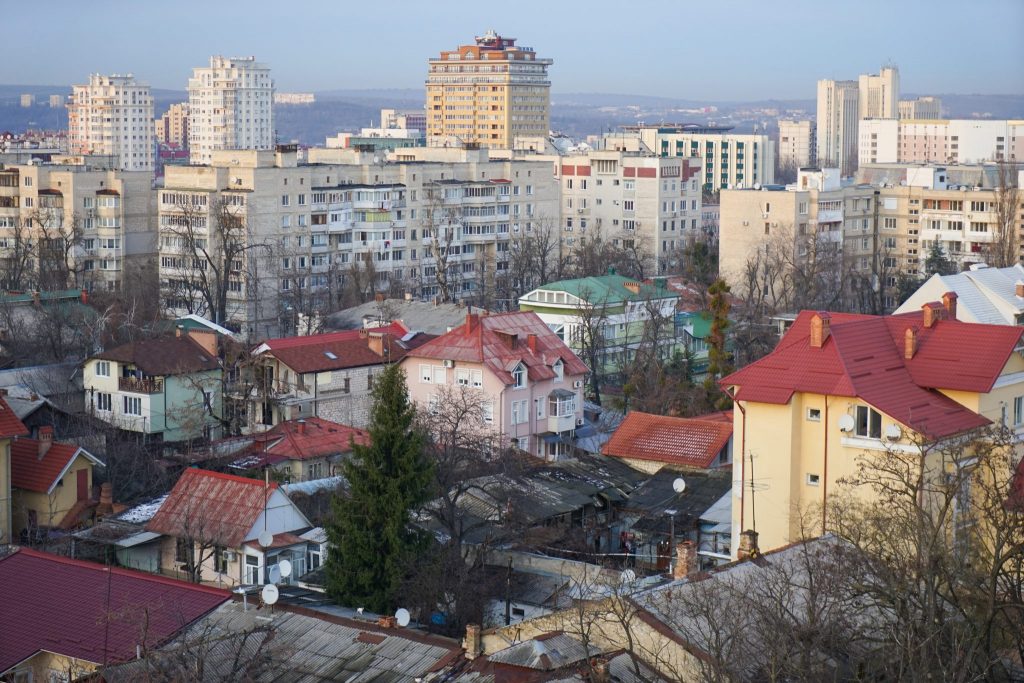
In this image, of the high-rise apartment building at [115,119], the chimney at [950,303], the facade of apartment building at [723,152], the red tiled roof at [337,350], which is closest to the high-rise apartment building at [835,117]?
the facade of apartment building at [723,152]

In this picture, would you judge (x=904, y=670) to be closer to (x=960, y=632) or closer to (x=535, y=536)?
(x=960, y=632)

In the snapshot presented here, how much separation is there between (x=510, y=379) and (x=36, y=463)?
997 centimetres

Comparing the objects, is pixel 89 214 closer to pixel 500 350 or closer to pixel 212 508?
pixel 500 350

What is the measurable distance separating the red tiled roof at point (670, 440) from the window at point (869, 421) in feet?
19.5

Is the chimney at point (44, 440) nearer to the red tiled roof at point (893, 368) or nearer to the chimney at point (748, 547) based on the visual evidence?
the red tiled roof at point (893, 368)

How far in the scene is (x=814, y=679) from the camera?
15.9 metres

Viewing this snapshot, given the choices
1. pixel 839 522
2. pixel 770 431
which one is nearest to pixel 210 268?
pixel 770 431

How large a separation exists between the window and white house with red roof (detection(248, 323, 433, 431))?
1448cm

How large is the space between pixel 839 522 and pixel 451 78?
5157 inches

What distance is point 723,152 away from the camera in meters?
133

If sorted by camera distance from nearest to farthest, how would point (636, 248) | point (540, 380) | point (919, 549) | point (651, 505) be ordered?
1. point (919, 549)
2. point (651, 505)
3. point (540, 380)
4. point (636, 248)

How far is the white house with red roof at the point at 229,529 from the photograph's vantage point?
25.4 m

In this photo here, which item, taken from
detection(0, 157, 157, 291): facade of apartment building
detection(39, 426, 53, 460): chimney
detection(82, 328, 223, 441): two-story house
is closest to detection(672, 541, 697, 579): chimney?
detection(39, 426, 53, 460): chimney

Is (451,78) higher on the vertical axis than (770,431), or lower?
higher
